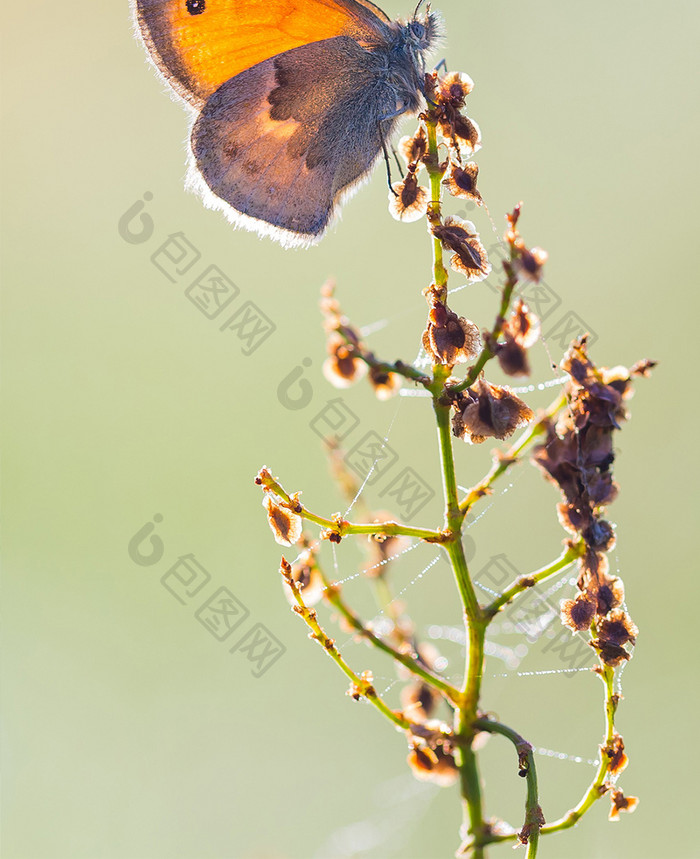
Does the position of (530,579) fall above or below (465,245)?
below

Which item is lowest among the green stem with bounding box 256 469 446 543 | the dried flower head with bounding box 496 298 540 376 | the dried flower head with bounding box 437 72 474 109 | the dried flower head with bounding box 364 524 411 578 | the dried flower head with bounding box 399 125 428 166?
the dried flower head with bounding box 364 524 411 578

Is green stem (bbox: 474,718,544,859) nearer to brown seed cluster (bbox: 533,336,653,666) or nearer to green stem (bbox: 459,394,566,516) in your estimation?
brown seed cluster (bbox: 533,336,653,666)

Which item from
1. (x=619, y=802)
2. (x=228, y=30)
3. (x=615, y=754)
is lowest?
(x=619, y=802)

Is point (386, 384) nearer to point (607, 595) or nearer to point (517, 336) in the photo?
point (517, 336)

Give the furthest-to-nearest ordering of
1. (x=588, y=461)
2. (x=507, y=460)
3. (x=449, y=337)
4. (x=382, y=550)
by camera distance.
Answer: (x=382, y=550), (x=449, y=337), (x=507, y=460), (x=588, y=461)

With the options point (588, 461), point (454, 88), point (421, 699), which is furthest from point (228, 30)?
point (421, 699)

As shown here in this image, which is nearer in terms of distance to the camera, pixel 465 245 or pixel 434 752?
pixel 434 752

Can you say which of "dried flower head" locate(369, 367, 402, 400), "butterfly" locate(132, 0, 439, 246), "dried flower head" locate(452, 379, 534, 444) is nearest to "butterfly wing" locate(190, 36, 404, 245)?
"butterfly" locate(132, 0, 439, 246)
